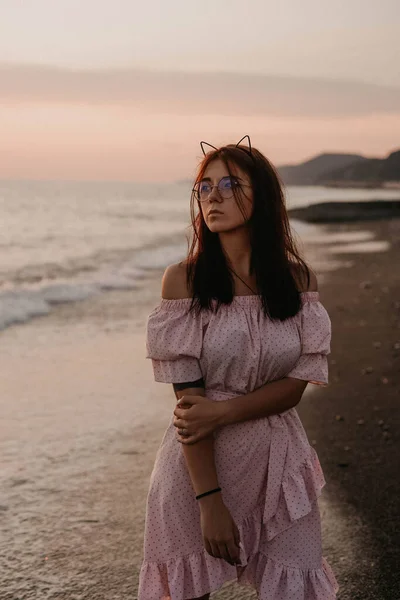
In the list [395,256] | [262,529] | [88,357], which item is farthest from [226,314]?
[395,256]

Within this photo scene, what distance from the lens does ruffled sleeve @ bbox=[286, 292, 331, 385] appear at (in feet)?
7.58

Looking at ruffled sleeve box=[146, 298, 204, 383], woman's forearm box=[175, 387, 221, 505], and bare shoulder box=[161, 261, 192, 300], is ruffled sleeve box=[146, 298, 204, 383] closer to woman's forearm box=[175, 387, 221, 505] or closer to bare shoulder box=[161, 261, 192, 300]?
bare shoulder box=[161, 261, 192, 300]

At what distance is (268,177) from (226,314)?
0.45 meters

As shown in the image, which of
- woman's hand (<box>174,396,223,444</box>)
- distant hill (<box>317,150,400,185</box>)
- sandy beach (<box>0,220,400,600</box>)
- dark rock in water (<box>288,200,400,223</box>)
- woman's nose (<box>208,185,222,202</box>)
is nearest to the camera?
woman's hand (<box>174,396,223,444</box>)

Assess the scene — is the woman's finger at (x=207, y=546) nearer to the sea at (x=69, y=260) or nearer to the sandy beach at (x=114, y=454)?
the sea at (x=69, y=260)

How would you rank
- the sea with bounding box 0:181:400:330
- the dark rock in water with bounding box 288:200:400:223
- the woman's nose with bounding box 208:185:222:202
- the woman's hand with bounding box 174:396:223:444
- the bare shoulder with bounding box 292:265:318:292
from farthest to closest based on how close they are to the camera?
the dark rock in water with bounding box 288:200:400:223
the sea with bounding box 0:181:400:330
the bare shoulder with bounding box 292:265:318:292
the woman's nose with bounding box 208:185:222:202
the woman's hand with bounding box 174:396:223:444

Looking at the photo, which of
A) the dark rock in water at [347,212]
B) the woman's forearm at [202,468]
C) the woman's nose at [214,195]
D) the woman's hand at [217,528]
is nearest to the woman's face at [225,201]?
the woman's nose at [214,195]

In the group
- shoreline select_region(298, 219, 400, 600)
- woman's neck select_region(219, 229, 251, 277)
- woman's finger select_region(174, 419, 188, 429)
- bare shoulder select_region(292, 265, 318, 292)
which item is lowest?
shoreline select_region(298, 219, 400, 600)

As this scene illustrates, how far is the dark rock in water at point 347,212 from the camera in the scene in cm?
4447

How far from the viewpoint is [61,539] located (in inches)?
155

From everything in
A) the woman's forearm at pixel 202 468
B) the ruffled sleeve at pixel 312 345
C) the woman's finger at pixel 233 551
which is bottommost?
the woman's finger at pixel 233 551

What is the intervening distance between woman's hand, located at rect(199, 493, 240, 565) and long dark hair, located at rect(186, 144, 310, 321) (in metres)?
0.58

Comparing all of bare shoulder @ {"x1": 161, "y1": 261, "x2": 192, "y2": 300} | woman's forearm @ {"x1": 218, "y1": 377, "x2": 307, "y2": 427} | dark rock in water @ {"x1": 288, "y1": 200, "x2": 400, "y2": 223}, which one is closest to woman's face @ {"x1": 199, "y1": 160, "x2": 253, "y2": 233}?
bare shoulder @ {"x1": 161, "y1": 261, "x2": 192, "y2": 300}

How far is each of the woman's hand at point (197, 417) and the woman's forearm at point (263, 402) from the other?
22 mm
